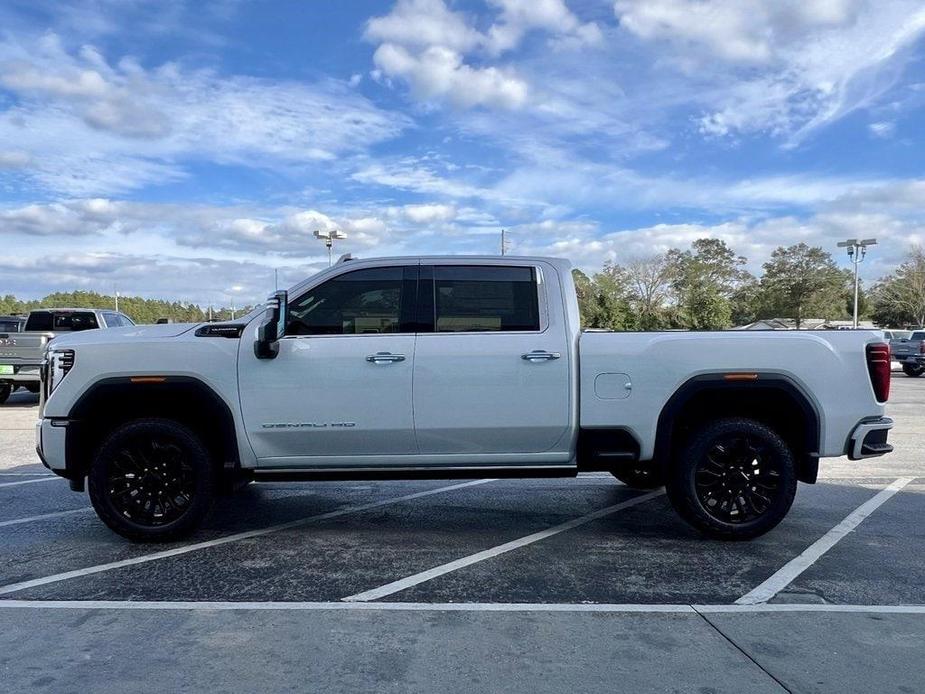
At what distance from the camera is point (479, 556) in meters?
5.11

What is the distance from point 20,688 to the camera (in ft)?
10.6

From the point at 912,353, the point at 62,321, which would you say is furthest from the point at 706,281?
the point at 62,321

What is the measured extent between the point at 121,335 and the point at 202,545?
5.50 ft

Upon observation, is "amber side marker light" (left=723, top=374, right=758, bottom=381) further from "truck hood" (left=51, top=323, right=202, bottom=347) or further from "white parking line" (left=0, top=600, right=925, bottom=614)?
"truck hood" (left=51, top=323, right=202, bottom=347)

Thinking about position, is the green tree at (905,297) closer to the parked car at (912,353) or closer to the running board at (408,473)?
the parked car at (912,353)

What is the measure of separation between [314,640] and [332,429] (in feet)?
5.73

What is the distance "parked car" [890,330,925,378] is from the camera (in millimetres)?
24203

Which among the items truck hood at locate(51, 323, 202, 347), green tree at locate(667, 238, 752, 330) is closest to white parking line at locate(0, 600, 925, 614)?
truck hood at locate(51, 323, 202, 347)

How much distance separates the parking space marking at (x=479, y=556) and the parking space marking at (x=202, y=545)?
5.24 ft

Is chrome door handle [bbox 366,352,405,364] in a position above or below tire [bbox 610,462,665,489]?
above

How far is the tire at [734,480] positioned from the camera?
5270mm

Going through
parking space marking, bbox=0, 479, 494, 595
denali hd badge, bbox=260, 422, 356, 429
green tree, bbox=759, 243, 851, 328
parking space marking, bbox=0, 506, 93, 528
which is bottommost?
parking space marking, bbox=0, 479, 494, 595

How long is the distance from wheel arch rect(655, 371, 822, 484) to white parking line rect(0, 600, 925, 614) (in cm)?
131

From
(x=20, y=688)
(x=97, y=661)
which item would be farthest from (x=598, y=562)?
(x=20, y=688)
